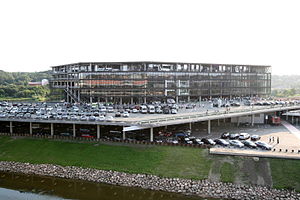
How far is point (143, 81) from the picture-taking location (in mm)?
79312

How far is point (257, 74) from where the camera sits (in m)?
95.4

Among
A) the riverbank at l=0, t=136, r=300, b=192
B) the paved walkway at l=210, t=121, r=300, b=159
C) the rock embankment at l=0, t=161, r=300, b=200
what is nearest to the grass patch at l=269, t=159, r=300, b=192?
the riverbank at l=0, t=136, r=300, b=192

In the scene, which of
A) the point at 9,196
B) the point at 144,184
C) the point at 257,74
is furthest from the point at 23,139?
the point at 257,74

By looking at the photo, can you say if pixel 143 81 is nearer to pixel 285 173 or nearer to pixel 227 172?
pixel 227 172

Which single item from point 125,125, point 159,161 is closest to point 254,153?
point 159,161

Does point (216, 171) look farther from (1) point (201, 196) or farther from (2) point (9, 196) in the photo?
(2) point (9, 196)

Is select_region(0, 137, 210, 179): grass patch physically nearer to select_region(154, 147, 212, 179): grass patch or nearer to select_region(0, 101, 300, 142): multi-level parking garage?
select_region(154, 147, 212, 179): grass patch

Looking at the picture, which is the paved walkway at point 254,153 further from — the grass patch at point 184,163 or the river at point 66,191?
the river at point 66,191

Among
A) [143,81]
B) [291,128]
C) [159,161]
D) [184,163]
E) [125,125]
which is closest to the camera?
[184,163]

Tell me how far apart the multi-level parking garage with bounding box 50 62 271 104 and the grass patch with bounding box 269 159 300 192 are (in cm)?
5067

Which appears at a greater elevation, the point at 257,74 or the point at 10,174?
the point at 257,74

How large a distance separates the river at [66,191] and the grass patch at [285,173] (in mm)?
8856

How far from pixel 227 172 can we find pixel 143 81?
50330 millimetres

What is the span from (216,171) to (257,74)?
233 feet
